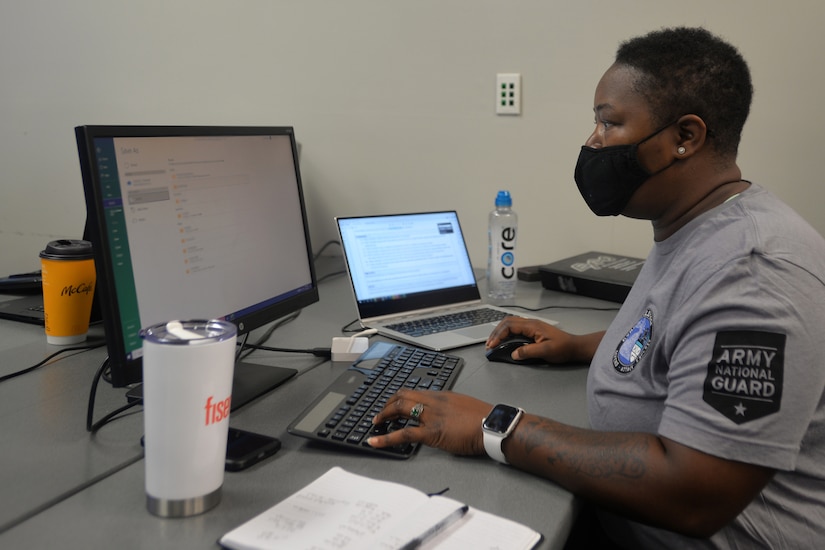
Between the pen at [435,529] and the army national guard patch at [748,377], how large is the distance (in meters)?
0.30

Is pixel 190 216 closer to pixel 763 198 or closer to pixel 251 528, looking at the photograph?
pixel 251 528

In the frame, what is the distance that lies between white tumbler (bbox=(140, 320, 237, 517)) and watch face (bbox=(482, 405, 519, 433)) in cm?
34

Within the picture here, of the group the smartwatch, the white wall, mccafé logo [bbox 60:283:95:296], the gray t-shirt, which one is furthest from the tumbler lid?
the white wall

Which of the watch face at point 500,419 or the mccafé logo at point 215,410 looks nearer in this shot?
the mccafé logo at point 215,410

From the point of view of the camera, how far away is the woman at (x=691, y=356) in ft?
2.69

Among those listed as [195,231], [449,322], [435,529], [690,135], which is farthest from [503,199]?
[435,529]

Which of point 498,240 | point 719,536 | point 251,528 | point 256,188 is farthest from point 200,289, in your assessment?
point 498,240

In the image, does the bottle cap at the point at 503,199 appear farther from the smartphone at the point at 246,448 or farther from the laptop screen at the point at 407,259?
the smartphone at the point at 246,448

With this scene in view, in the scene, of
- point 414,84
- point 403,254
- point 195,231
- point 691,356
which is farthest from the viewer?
point 414,84

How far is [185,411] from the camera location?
760 millimetres

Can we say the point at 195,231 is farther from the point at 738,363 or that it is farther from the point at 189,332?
the point at 738,363

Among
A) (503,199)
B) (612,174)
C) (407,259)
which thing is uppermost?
(612,174)

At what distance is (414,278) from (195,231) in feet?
2.27

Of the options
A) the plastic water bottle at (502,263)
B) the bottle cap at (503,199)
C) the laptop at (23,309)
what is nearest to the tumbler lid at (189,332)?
the laptop at (23,309)
